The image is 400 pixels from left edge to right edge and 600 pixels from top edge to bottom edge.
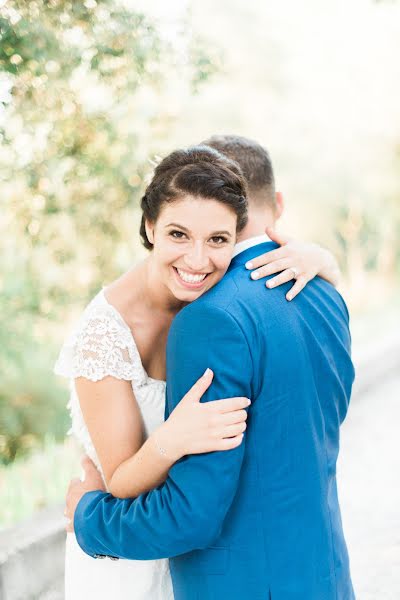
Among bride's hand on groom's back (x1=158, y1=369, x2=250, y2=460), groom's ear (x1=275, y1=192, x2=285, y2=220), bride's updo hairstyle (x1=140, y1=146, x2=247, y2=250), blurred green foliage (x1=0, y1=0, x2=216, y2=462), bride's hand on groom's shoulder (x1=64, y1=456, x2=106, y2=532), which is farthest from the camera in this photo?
blurred green foliage (x1=0, y1=0, x2=216, y2=462)

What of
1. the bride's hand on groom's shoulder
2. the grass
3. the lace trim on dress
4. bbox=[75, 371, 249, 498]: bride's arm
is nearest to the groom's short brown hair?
the lace trim on dress

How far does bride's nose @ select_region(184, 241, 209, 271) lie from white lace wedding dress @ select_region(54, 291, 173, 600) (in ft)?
1.13

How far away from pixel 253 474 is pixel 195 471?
15cm

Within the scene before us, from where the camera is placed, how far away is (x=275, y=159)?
10.2 m

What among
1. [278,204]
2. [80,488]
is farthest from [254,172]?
[80,488]

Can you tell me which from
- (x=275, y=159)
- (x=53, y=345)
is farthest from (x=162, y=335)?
(x=275, y=159)

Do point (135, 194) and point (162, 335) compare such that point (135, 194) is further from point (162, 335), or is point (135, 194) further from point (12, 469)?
point (162, 335)

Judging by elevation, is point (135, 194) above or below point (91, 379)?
above

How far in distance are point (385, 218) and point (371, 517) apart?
281 inches

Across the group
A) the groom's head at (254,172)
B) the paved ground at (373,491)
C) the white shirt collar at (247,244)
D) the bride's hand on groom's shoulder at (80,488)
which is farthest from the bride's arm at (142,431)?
Result: the paved ground at (373,491)

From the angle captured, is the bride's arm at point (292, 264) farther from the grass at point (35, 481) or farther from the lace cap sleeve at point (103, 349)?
the grass at point (35, 481)

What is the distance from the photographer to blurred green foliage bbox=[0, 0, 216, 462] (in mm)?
3648

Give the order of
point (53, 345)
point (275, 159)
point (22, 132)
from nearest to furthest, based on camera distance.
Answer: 1. point (22, 132)
2. point (53, 345)
3. point (275, 159)

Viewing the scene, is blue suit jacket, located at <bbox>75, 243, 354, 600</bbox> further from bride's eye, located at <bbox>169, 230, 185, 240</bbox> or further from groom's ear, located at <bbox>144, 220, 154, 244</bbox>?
groom's ear, located at <bbox>144, 220, 154, 244</bbox>
